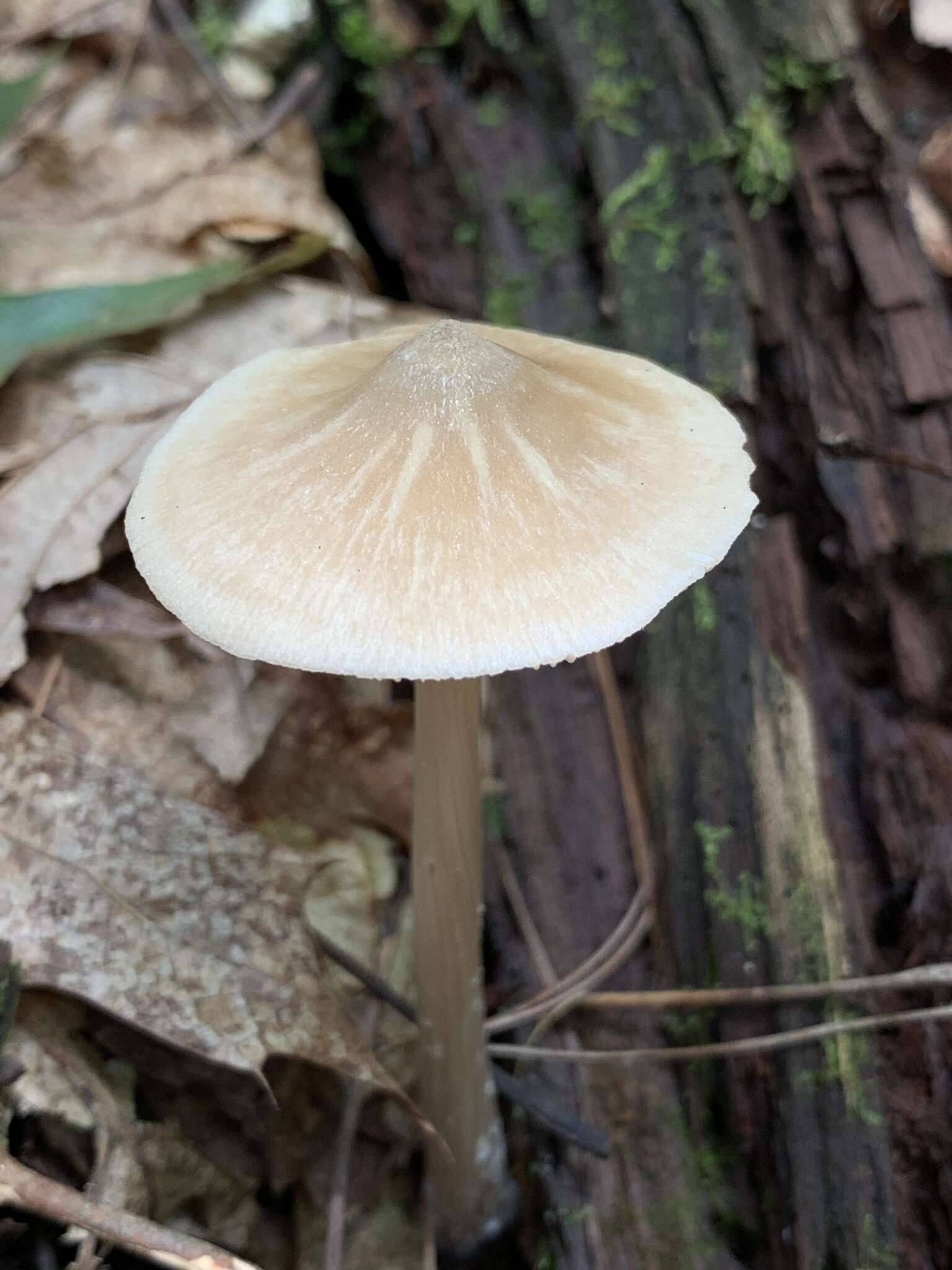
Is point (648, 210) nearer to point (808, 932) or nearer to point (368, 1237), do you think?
point (808, 932)

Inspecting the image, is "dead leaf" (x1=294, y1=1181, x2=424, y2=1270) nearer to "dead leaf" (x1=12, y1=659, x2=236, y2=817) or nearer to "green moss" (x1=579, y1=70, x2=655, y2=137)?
"dead leaf" (x1=12, y1=659, x2=236, y2=817)

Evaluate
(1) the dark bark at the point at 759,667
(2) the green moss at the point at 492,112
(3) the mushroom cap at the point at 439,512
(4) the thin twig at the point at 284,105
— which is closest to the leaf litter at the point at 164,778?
(4) the thin twig at the point at 284,105

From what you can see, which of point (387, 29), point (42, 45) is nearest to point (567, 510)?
point (387, 29)

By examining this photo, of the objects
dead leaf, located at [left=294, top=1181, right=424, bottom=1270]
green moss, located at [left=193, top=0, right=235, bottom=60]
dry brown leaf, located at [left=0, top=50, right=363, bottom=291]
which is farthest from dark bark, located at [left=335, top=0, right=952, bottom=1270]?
green moss, located at [left=193, top=0, right=235, bottom=60]

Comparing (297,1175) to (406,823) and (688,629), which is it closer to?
(406,823)

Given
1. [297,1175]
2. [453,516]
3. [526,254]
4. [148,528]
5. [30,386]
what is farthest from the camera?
[526,254]

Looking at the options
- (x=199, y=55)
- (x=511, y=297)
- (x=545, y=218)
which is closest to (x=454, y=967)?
(x=511, y=297)
